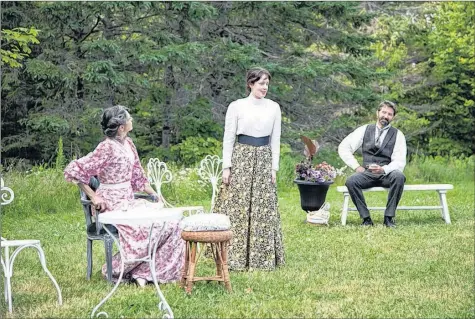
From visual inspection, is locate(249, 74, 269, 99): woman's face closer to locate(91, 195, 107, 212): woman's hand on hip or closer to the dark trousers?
locate(91, 195, 107, 212): woman's hand on hip

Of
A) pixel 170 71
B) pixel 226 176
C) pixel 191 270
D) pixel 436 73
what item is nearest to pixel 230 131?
pixel 226 176

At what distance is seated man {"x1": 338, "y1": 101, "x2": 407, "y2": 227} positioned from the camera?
31.9 ft

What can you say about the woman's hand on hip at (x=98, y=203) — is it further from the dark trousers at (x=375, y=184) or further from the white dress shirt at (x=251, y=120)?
the dark trousers at (x=375, y=184)

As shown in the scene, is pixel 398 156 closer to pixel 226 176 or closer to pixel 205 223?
pixel 226 176

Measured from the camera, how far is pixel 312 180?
9.55 meters

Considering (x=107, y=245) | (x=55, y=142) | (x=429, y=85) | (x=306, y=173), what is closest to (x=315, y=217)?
(x=306, y=173)

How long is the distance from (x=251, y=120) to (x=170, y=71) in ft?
36.9

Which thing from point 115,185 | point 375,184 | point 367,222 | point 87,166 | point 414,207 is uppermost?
point 87,166

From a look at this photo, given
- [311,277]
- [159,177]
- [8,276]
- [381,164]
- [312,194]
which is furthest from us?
[381,164]

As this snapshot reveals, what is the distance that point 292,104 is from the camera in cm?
1900

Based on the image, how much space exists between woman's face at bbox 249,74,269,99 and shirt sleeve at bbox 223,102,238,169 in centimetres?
20

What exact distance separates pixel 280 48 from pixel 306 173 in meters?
9.64

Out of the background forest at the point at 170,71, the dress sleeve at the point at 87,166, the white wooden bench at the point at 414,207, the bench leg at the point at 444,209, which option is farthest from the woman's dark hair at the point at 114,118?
the background forest at the point at 170,71

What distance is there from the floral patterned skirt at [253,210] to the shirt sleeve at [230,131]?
6cm
